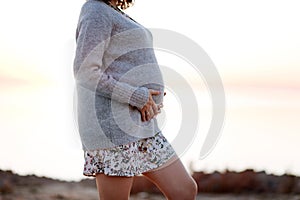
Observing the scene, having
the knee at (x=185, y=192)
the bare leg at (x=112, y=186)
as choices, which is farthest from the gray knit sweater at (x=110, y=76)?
the knee at (x=185, y=192)

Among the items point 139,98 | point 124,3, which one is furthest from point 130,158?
point 124,3

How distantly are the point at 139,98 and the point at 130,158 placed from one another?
0.23 m

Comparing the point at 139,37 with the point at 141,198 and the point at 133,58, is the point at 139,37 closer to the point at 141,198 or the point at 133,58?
the point at 133,58

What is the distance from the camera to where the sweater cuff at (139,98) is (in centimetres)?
240

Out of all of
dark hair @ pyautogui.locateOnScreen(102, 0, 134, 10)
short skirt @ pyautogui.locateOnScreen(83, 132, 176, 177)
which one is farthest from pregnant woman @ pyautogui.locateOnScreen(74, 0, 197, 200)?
dark hair @ pyautogui.locateOnScreen(102, 0, 134, 10)

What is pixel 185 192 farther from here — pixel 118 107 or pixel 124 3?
pixel 124 3

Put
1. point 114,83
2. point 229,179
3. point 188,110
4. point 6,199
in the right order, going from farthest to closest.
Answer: point 229,179 → point 6,199 → point 188,110 → point 114,83

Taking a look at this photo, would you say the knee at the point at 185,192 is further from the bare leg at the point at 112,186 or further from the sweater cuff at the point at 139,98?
the sweater cuff at the point at 139,98

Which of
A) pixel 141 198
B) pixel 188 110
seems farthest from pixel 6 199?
pixel 188 110

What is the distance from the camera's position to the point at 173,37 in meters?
2.95

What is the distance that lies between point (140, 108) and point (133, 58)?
197 mm

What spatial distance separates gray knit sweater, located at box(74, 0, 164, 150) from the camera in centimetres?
234

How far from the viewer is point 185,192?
2.49 metres

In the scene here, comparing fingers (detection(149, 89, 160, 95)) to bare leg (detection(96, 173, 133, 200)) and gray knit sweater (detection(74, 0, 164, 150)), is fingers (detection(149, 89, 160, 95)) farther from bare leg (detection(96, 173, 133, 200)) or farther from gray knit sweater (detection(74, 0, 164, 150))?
bare leg (detection(96, 173, 133, 200))
